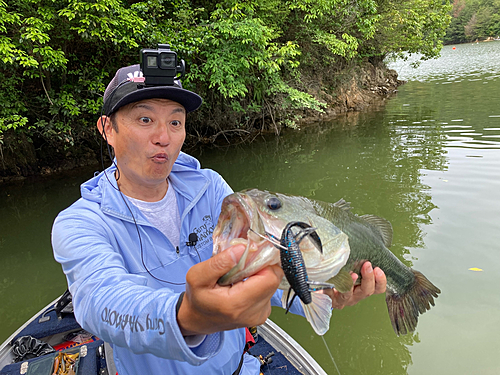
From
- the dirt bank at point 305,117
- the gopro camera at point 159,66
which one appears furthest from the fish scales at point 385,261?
the dirt bank at point 305,117

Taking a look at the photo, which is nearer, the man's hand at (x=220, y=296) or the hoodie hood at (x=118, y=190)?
the man's hand at (x=220, y=296)

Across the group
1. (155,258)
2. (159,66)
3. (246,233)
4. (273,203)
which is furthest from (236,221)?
(159,66)

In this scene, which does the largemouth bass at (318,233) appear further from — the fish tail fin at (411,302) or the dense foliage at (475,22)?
the dense foliage at (475,22)

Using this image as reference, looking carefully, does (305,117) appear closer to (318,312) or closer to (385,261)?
(385,261)

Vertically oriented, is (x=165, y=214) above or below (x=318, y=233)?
below

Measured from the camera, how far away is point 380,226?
1.97 m

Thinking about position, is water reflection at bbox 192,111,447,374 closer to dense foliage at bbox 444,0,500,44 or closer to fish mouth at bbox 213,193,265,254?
fish mouth at bbox 213,193,265,254

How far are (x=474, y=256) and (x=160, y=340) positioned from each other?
5.53 m

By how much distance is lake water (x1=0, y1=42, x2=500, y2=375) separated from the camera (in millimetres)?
3793

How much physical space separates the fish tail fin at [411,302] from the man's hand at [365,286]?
0.31 meters

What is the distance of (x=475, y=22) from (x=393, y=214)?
294 feet

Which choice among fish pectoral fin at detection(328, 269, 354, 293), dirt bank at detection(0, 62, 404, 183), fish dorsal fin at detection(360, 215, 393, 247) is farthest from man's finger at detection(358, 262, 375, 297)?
dirt bank at detection(0, 62, 404, 183)

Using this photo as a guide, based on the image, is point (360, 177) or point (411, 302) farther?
point (360, 177)

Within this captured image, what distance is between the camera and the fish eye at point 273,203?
1.21m
